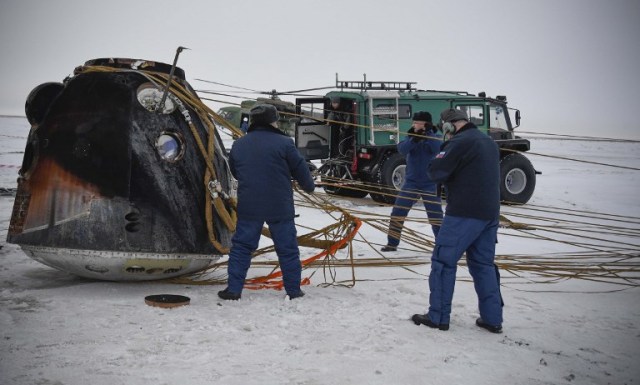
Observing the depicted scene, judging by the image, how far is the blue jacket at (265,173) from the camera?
3840 mm

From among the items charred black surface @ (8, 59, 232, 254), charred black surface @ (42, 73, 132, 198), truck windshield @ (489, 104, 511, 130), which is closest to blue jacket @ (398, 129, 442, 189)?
charred black surface @ (8, 59, 232, 254)

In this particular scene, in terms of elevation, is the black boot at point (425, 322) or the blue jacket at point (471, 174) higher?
the blue jacket at point (471, 174)

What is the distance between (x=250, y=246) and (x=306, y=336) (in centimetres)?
95

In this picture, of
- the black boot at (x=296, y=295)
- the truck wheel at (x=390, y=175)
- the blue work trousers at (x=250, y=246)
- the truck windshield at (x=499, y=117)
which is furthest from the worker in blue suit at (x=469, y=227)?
the truck windshield at (x=499, y=117)

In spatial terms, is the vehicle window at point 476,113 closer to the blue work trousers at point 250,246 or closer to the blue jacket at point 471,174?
the blue jacket at point 471,174

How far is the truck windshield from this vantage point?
12234mm

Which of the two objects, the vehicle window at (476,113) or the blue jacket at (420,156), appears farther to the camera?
the vehicle window at (476,113)

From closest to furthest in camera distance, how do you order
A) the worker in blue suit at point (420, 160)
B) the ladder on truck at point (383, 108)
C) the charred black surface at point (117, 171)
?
the charred black surface at point (117, 171) < the worker in blue suit at point (420, 160) < the ladder on truck at point (383, 108)

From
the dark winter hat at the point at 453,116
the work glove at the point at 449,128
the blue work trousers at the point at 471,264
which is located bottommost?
the blue work trousers at the point at 471,264

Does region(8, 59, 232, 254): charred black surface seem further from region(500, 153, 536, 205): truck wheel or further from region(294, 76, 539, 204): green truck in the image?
region(500, 153, 536, 205): truck wheel

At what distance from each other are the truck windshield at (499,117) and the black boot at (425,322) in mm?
9667

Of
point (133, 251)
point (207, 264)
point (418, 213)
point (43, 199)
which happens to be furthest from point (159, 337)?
point (418, 213)

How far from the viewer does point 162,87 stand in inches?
157

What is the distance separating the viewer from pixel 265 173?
12.7ft
